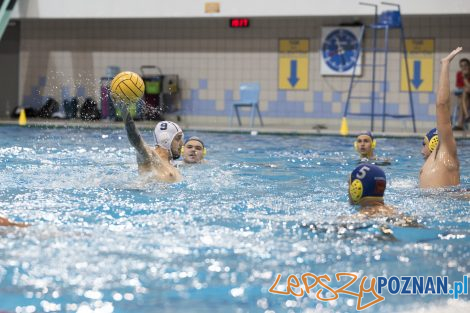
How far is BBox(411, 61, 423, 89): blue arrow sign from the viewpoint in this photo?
16.3 m

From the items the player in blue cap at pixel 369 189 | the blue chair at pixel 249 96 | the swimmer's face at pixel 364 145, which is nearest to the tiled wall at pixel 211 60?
the blue chair at pixel 249 96

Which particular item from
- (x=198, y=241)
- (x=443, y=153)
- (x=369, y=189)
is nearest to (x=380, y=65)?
(x=443, y=153)

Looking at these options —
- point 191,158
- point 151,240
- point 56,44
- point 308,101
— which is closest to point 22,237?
point 151,240

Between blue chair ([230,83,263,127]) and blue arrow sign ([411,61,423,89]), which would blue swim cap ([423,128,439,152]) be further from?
blue arrow sign ([411,61,423,89])

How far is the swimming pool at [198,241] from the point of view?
3910 millimetres

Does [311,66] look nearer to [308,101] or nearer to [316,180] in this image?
[308,101]

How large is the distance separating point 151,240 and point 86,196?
6.27 feet

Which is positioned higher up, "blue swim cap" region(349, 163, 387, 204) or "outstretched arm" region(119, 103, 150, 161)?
"outstretched arm" region(119, 103, 150, 161)

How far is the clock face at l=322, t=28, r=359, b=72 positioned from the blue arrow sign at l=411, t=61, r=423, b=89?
1.21 m

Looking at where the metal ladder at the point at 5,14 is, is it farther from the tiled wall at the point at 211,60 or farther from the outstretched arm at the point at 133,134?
the outstretched arm at the point at 133,134

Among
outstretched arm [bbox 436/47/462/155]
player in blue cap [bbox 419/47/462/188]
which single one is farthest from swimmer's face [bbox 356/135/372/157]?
outstretched arm [bbox 436/47/462/155]

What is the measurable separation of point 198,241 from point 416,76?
12217 mm

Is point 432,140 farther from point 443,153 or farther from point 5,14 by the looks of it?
point 5,14

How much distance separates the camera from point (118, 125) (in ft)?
Result: 51.8
